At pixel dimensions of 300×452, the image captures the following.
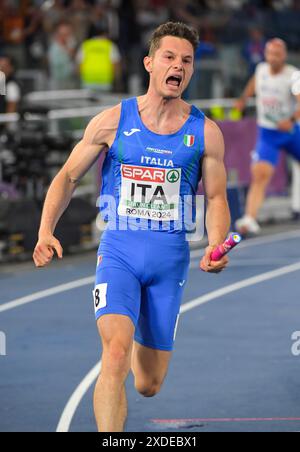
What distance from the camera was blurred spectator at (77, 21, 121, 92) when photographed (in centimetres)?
2209

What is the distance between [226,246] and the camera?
745 cm

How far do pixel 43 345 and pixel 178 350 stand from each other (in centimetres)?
122

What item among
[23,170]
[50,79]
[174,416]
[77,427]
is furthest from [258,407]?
[50,79]

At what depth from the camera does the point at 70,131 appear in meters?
19.2

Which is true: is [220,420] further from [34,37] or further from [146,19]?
[146,19]

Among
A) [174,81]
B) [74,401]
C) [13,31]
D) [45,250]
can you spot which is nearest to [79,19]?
[13,31]

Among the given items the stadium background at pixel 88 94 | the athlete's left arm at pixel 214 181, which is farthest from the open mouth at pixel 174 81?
the stadium background at pixel 88 94

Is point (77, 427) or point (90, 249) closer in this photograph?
point (77, 427)

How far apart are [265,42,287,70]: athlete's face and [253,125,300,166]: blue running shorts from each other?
2.81ft

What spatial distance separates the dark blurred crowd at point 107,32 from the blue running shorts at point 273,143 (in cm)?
461

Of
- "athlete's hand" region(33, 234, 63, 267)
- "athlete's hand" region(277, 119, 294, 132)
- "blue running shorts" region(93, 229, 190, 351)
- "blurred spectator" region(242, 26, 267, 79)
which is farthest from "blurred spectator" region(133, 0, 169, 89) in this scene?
"athlete's hand" region(33, 234, 63, 267)

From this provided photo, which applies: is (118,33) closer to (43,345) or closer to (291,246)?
(291,246)

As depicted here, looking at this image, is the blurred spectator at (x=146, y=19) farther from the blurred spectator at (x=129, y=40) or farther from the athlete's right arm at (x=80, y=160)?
the athlete's right arm at (x=80, y=160)

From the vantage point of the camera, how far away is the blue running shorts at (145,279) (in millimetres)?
8133
